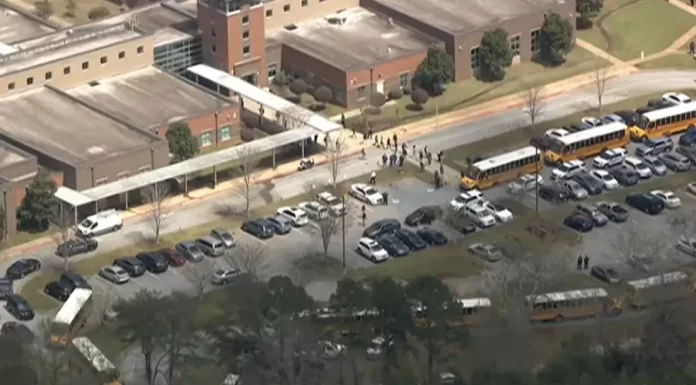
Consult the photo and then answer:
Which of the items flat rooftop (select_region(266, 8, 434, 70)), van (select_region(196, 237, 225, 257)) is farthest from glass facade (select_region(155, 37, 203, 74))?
van (select_region(196, 237, 225, 257))

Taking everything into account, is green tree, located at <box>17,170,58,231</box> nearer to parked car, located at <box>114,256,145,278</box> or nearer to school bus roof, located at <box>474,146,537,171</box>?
parked car, located at <box>114,256,145,278</box>

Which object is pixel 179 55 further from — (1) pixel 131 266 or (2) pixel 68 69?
(1) pixel 131 266

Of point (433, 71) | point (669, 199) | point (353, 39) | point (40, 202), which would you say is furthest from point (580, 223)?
point (40, 202)

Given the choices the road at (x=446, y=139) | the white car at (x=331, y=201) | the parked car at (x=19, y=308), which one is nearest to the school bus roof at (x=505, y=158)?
the road at (x=446, y=139)

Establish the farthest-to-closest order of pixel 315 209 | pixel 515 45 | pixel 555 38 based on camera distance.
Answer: pixel 515 45, pixel 555 38, pixel 315 209

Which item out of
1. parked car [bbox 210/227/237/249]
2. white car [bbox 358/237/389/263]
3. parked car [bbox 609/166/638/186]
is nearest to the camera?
white car [bbox 358/237/389/263]
